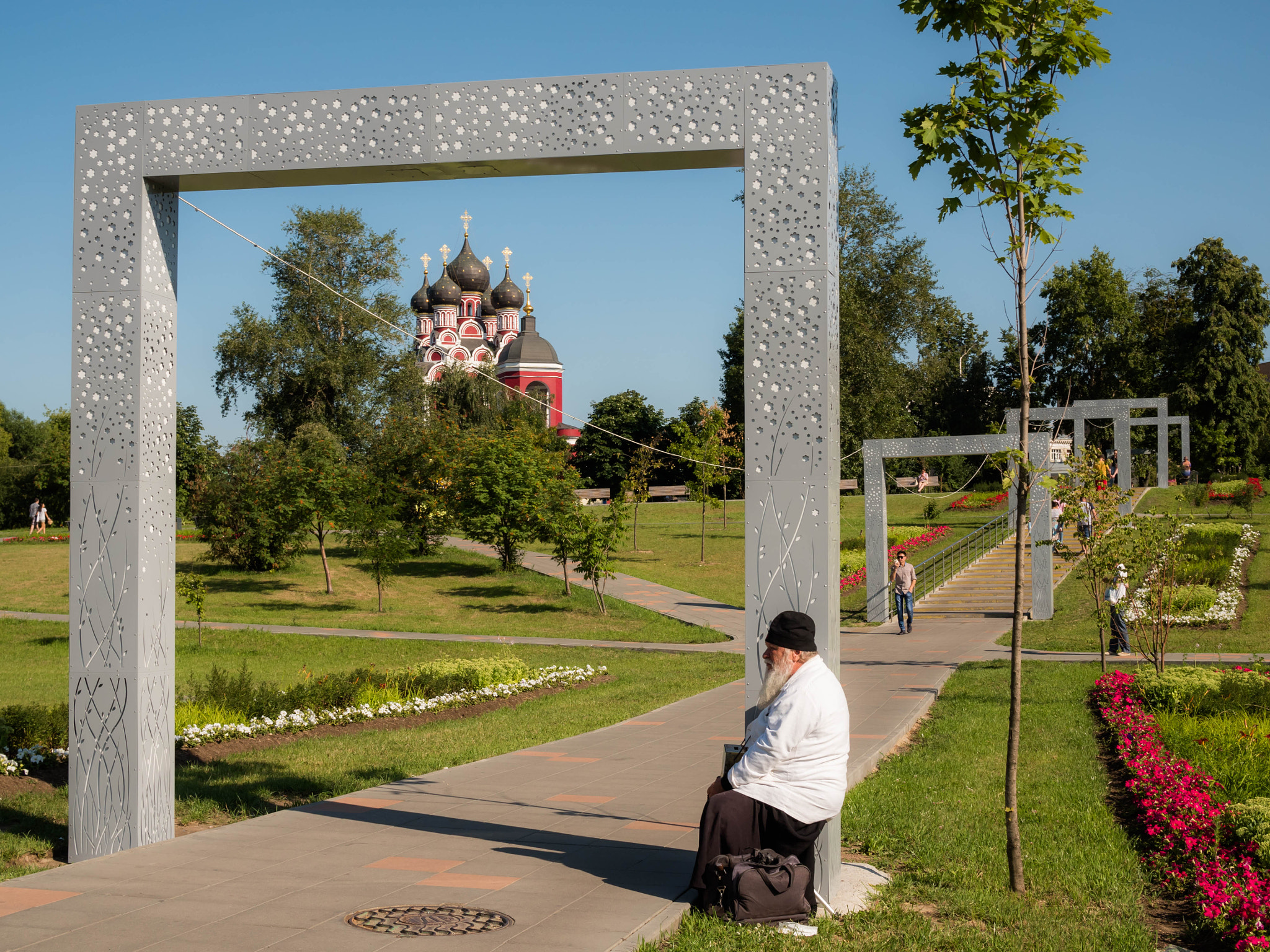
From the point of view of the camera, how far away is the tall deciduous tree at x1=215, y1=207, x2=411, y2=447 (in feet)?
129

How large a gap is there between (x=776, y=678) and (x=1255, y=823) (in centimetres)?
281

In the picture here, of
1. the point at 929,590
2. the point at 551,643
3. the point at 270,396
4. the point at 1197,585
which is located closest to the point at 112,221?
the point at 551,643

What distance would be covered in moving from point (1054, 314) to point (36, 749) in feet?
171

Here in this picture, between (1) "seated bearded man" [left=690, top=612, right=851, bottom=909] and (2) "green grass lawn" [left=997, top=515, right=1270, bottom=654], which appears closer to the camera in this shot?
(1) "seated bearded man" [left=690, top=612, right=851, bottom=909]

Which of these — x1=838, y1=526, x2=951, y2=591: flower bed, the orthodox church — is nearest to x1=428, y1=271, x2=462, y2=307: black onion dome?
the orthodox church

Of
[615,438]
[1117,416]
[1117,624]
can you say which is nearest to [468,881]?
[1117,624]

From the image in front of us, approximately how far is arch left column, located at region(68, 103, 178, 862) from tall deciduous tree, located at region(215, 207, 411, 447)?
111 ft

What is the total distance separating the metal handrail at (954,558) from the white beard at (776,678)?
17.6 m

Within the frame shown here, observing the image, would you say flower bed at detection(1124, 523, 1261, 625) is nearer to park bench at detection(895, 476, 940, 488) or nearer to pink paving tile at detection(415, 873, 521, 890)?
pink paving tile at detection(415, 873, 521, 890)

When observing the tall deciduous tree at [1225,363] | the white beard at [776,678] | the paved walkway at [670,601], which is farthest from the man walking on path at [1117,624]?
the tall deciduous tree at [1225,363]

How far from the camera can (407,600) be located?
24.4m

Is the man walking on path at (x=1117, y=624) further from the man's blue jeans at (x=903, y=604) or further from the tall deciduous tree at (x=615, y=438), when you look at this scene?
the tall deciduous tree at (x=615, y=438)

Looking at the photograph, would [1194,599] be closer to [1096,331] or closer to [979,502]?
[979,502]

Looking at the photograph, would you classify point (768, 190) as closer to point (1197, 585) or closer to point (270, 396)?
point (1197, 585)
